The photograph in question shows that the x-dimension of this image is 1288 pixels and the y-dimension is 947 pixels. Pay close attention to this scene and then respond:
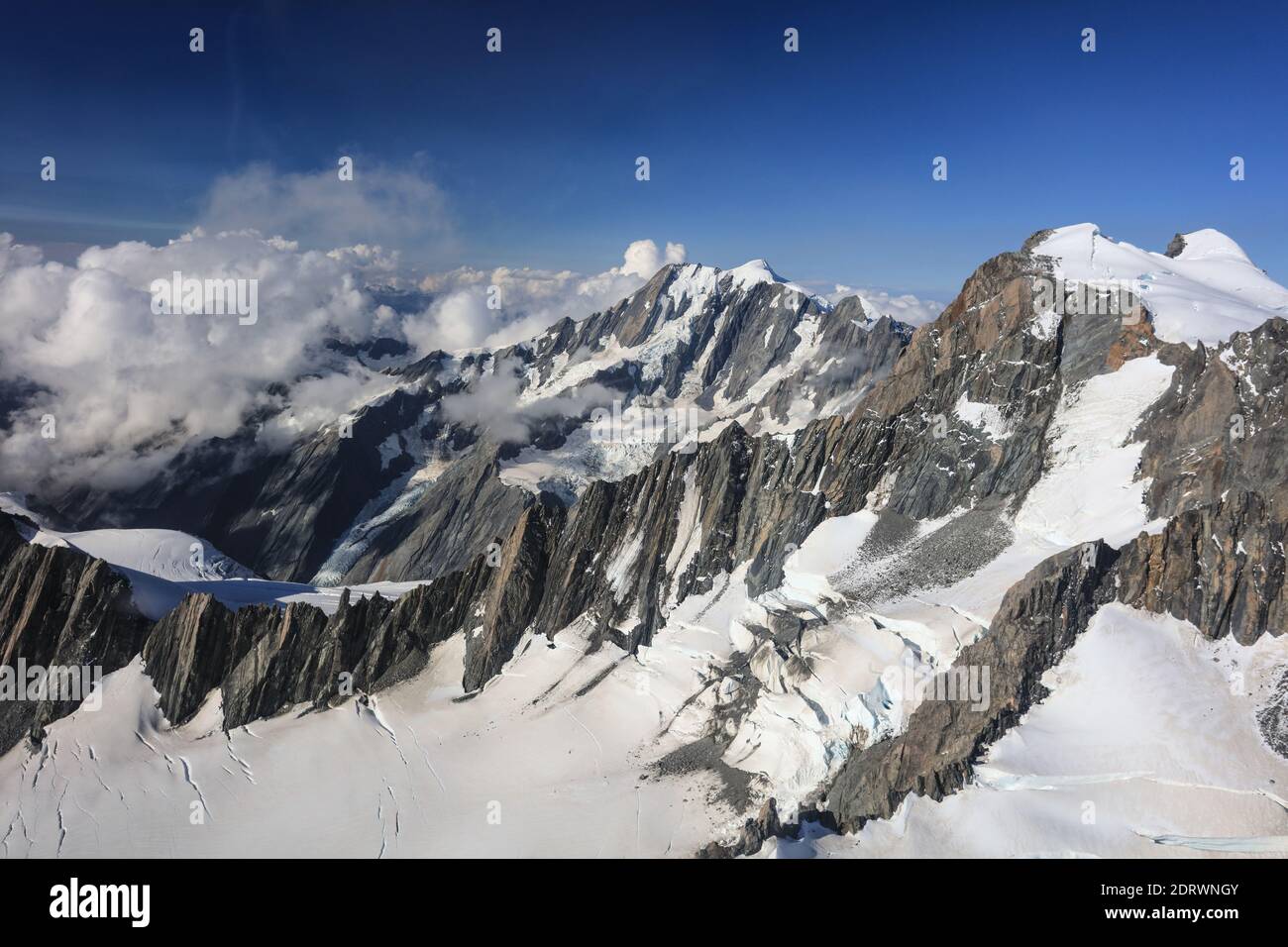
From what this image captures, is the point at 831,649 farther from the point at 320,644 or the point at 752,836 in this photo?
the point at 320,644

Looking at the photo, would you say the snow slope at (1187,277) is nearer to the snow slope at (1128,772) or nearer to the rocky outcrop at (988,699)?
the rocky outcrop at (988,699)

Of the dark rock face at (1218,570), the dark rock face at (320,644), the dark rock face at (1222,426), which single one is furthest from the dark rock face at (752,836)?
the dark rock face at (1222,426)

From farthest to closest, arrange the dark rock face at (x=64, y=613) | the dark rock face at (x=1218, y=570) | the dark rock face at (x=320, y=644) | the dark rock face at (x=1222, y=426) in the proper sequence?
the dark rock face at (x=64, y=613), the dark rock face at (x=320, y=644), the dark rock face at (x=1222, y=426), the dark rock face at (x=1218, y=570)

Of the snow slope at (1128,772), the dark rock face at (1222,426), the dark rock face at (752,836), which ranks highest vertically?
the dark rock face at (1222,426)

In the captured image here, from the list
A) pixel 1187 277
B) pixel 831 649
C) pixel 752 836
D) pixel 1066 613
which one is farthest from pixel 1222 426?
pixel 752 836

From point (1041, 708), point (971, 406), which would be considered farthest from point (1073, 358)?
point (1041, 708)

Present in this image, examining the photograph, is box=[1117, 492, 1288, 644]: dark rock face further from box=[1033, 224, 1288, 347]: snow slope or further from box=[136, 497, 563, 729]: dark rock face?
box=[136, 497, 563, 729]: dark rock face

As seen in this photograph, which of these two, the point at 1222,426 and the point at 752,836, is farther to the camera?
the point at 1222,426

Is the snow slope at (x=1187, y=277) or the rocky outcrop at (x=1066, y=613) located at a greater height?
the snow slope at (x=1187, y=277)
